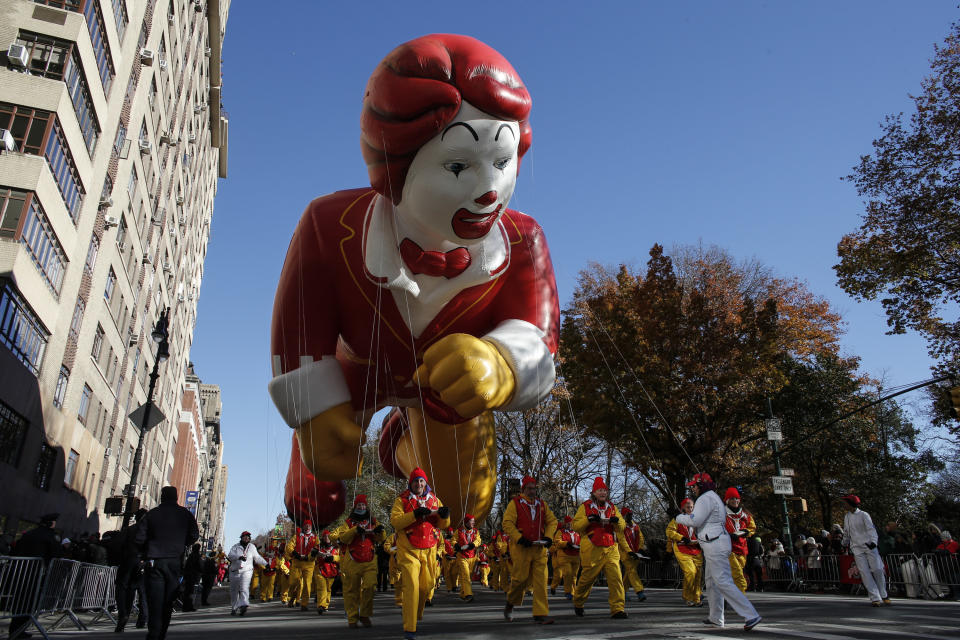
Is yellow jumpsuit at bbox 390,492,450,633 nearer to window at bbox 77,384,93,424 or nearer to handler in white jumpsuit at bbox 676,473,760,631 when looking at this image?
handler in white jumpsuit at bbox 676,473,760,631

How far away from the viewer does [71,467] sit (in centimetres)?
2173

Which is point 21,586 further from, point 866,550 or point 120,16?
point 120,16

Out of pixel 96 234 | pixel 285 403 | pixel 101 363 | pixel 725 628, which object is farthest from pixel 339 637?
pixel 101 363

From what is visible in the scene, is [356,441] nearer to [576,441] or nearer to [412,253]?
[412,253]

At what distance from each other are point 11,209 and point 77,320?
5.99m

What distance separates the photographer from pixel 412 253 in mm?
7629

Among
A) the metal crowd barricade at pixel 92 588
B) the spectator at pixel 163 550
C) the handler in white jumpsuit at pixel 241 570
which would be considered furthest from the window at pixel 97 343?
the spectator at pixel 163 550

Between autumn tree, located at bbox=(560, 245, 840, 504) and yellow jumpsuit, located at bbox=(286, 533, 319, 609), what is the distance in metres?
8.19

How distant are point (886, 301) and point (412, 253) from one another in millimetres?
12302

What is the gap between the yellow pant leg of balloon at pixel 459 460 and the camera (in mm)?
8695

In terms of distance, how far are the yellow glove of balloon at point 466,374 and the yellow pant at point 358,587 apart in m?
3.18

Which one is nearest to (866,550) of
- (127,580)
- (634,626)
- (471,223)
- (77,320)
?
(634,626)

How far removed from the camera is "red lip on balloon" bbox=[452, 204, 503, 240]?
7141 millimetres

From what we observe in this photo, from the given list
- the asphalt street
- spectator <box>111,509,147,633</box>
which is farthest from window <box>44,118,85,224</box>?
the asphalt street
